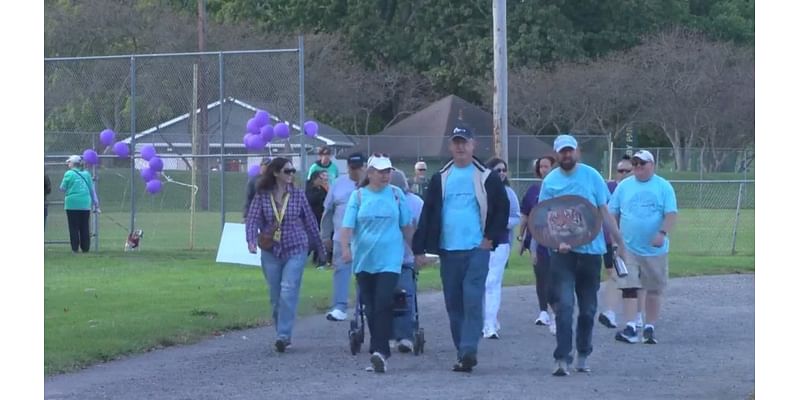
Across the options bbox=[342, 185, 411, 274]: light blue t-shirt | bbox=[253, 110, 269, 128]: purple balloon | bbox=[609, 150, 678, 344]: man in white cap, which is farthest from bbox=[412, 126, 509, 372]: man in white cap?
bbox=[253, 110, 269, 128]: purple balloon

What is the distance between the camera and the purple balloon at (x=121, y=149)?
964 inches

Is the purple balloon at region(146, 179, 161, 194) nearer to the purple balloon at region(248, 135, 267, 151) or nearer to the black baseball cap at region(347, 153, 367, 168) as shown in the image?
the purple balloon at region(248, 135, 267, 151)

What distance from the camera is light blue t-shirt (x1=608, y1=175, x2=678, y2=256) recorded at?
43.5 ft

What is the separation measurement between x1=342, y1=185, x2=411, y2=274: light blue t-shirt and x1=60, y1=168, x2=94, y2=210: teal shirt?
12955mm

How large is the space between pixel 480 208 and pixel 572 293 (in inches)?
38.6

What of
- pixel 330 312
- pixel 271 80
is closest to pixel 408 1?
pixel 271 80

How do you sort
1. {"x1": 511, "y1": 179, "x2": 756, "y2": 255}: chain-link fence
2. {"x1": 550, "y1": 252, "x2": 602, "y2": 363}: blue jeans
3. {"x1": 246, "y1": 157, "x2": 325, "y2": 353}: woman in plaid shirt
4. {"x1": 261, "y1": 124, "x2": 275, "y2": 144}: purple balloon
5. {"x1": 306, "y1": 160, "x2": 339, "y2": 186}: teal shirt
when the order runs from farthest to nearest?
{"x1": 511, "y1": 179, "x2": 756, "y2": 255}: chain-link fence → {"x1": 261, "y1": 124, "x2": 275, "y2": 144}: purple balloon → {"x1": 306, "y1": 160, "x2": 339, "y2": 186}: teal shirt → {"x1": 246, "y1": 157, "x2": 325, "y2": 353}: woman in plaid shirt → {"x1": 550, "y1": 252, "x2": 602, "y2": 363}: blue jeans

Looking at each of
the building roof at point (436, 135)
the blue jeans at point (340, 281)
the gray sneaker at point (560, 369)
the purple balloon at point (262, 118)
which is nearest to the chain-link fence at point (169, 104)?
the purple balloon at point (262, 118)

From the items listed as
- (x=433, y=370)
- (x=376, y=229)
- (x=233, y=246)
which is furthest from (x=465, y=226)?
(x=233, y=246)

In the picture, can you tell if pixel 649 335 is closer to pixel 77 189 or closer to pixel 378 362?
pixel 378 362

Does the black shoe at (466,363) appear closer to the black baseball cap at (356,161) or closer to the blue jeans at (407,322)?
the blue jeans at (407,322)

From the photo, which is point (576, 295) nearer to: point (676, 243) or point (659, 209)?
point (659, 209)

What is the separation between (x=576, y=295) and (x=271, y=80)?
42.0 ft

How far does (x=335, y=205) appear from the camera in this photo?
46.2ft
